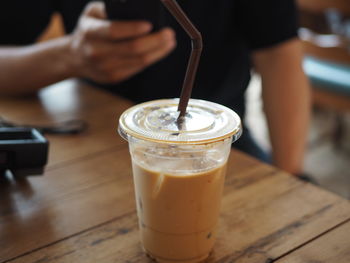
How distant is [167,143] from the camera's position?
45 centimetres

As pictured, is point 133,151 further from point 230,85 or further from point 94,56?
point 230,85

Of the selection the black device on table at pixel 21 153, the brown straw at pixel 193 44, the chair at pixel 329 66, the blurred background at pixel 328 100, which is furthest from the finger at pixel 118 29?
the chair at pixel 329 66

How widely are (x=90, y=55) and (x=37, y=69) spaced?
0.59 feet

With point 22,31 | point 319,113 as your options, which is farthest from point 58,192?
point 319,113

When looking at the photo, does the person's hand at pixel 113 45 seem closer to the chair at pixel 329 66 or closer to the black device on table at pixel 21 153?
the black device on table at pixel 21 153

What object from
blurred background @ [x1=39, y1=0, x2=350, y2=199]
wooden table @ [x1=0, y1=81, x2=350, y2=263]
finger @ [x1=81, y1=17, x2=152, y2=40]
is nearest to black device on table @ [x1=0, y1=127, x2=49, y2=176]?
wooden table @ [x1=0, y1=81, x2=350, y2=263]

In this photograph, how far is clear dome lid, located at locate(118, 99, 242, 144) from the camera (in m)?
0.46

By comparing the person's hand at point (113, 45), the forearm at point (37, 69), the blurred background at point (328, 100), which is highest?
the person's hand at point (113, 45)

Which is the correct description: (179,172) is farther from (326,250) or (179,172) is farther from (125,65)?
(125,65)

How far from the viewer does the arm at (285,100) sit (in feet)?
3.85

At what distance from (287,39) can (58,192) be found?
748 millimetres

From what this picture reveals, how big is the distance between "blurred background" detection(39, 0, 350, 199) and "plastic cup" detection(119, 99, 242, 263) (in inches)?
48.1

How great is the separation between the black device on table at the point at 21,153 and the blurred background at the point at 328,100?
1.00 metres

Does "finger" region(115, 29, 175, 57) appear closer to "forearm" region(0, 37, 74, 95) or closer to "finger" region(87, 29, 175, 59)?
"finger" region(87, 29, 175, 59)
